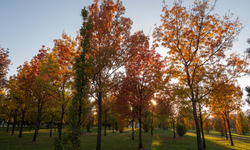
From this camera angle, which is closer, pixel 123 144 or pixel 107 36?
pixel 107 36

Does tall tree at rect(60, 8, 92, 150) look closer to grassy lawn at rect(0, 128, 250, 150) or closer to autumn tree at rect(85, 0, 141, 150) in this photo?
autumn tree at rect(85, 0, 141, 150)

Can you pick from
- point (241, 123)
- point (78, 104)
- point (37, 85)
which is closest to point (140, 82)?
point (78, 104)

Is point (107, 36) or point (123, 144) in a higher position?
point (107, 36)

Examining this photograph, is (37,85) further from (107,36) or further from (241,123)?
(241,123)

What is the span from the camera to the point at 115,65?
10.2 meters

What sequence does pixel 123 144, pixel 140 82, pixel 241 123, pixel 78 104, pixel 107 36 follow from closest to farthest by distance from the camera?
1. pixel 78 104
2. pixel 107 36
3. pixel 140 82
4. pixel 123 144
5. pixel 241 123

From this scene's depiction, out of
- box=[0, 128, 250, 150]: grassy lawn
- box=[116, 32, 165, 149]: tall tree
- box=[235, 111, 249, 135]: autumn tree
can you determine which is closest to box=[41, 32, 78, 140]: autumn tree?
box=[0, 128, 250, 150]: grassy lawn

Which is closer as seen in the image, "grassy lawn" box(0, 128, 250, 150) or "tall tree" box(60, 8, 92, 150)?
"tall tree" box(60, 8, 92, 150)

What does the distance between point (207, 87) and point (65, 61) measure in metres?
14.0

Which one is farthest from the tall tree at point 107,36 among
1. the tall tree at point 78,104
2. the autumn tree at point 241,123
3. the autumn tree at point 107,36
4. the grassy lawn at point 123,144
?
the autumn tree at point 241,123

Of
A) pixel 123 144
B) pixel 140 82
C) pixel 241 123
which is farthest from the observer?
pixel 241 123

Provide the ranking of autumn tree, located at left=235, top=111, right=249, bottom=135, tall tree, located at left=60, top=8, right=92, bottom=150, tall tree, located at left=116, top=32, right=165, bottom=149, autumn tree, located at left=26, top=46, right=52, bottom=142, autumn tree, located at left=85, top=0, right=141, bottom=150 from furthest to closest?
autumn tree, located at left=235, top=111, right=249, bottom=135 < autumn tree, located at left=26, top=46, right=52, bottom=142 < tall tree, located at left=116, top=32, right=165, bottom=149 < autumn tree, located at left=85, top=0, right=141, bottom=150 < tall tree, located at left=60, top=8, right=92, bottom=150

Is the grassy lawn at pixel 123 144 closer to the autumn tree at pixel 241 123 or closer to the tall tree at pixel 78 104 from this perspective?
the tall tree at pixel 78 104

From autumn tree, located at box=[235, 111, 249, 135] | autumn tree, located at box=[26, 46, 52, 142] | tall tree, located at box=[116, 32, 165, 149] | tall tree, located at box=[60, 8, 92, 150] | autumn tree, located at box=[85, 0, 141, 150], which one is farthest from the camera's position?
autumn tree, located at box=[235, 111, 249, 135]
